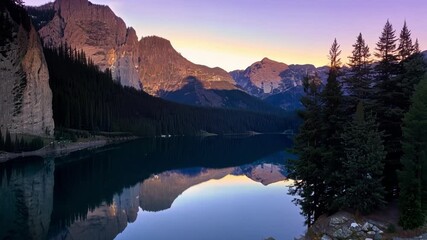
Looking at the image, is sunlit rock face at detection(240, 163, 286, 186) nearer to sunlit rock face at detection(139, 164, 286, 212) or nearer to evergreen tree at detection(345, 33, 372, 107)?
sunlit rock face at detection(139, 164, 286, 212)

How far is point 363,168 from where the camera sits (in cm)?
2550

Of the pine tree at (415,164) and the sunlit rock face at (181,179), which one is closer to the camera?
the pine tree at (415,164)

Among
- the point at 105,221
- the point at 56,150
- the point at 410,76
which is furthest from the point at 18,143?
the point at 410,76

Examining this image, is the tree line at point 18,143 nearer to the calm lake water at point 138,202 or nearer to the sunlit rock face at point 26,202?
the calm lake water at point 138,202

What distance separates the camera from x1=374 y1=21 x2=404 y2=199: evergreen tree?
29.1 m

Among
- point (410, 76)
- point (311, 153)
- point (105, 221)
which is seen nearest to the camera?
point (410, 76)

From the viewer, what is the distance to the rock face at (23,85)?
3413 inches

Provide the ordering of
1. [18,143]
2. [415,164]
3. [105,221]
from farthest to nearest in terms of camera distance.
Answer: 1. [18,143]
2. [105,221]
3. [415,164]

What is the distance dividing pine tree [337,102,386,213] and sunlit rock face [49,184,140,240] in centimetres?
1865

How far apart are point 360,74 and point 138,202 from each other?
2963 centimetres

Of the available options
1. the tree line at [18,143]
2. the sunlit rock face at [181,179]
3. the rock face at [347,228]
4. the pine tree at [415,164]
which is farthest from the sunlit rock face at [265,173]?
the tree line at [18,143]

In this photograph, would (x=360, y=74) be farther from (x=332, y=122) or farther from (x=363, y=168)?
(x=363, y=168)

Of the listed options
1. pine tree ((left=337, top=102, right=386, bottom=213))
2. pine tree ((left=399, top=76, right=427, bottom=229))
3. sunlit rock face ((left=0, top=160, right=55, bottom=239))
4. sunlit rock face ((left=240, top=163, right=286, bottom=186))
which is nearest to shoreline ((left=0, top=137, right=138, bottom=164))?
sunlit rock face ((left=0, top=160, right=55, bottom=239))

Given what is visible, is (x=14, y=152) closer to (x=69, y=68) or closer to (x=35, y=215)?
(x=35, y=215)
